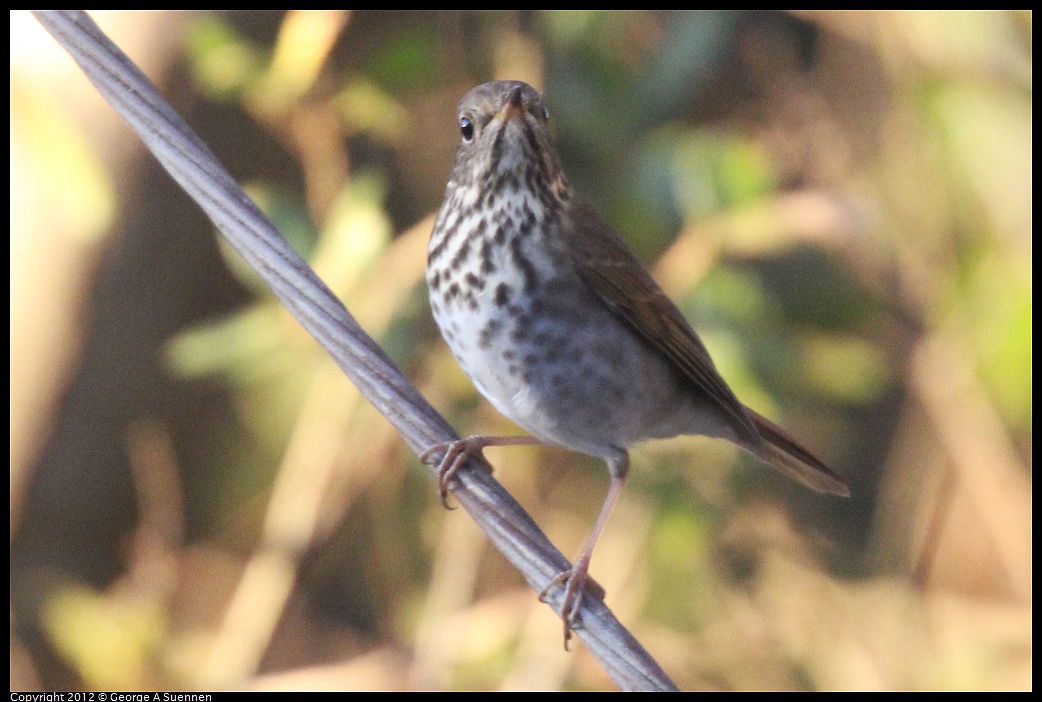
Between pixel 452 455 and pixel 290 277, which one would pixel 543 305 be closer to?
pixel 452 455

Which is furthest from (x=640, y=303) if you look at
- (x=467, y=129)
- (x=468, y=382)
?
(x=468, y=382)

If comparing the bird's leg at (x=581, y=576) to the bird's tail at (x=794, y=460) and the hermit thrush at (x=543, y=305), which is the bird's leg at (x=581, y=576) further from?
the bird's tail at (x=794, y=460)

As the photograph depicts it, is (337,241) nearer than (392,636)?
Yes

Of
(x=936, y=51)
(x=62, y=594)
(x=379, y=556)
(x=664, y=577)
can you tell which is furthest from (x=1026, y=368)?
(x=62, y=594)

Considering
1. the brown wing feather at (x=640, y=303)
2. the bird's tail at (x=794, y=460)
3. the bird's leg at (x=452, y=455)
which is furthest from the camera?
the bird's tail at (x=794, y=460)

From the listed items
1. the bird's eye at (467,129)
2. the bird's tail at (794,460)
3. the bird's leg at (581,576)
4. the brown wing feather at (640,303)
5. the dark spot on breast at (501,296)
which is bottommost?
the bird's leg at (581,576)

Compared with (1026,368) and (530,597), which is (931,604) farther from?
(530,597)

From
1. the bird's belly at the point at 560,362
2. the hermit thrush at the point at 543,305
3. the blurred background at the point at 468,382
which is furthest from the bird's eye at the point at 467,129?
the blurred background at the point at 468,382
